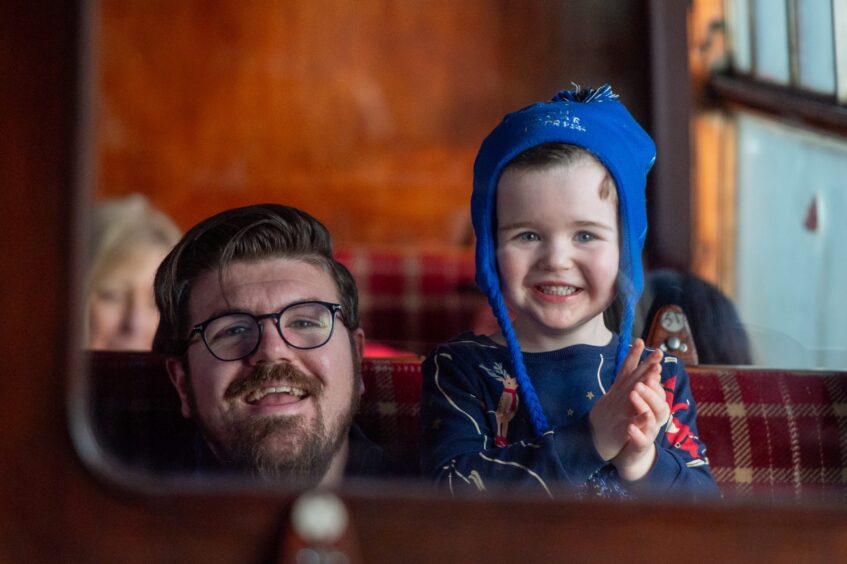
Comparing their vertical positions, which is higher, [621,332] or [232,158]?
[232,158]

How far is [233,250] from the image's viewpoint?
0.72 m

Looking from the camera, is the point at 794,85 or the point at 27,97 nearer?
the point at 27,97

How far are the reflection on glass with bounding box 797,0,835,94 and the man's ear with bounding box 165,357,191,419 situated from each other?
43 cm

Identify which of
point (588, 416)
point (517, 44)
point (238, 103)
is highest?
point (238, 103)

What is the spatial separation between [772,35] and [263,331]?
426mm

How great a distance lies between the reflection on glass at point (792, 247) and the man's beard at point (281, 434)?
27 cm

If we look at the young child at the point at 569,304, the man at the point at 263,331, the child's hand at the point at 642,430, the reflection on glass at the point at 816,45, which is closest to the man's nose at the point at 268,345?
the man at the point at 263,331

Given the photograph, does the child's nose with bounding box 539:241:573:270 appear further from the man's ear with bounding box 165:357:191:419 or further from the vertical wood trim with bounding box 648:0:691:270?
the man's ear with bounding box 165:357:191:419

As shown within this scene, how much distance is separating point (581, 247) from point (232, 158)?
1.84 m

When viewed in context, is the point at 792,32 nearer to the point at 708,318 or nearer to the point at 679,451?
the point at 708,318

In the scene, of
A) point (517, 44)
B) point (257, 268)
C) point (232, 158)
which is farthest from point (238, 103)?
point (257, 268)

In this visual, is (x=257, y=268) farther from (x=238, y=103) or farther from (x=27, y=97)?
(x=238, y=103)

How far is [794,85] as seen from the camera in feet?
2.99

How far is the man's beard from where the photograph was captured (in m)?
0.62
